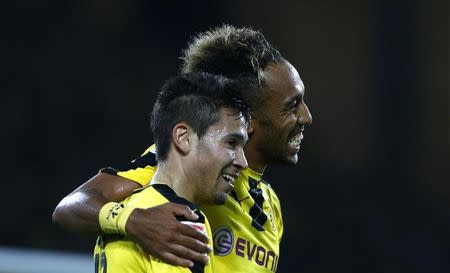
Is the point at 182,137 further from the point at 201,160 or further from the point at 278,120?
the point at 278,120

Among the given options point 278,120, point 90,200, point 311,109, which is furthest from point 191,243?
point 311,109

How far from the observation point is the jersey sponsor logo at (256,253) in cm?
277

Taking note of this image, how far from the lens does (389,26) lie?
5547 mm

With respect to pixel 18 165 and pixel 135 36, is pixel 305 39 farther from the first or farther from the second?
pixel 18 165

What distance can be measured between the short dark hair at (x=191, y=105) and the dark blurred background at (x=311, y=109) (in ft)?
10.6

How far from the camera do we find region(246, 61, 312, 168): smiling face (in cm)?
291

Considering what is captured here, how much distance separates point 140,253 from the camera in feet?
7.19

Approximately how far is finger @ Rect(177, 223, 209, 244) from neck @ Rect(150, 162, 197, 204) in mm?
110

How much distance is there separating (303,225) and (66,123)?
74.4 inches

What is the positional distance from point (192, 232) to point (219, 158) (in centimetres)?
20

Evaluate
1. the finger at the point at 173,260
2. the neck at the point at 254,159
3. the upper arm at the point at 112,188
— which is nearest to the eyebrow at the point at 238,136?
the finger at the point at 173,260

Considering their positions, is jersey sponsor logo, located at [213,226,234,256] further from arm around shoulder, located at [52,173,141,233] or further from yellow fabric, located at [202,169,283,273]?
arm around shoulder, located at [52,173,141,233]

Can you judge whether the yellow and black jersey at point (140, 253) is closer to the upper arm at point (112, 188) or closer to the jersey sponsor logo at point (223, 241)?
the upper arm at point (112, 188)

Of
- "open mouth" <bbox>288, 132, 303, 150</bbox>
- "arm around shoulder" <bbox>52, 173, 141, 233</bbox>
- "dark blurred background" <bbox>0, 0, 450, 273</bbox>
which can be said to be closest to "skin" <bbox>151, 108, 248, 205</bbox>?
"arm around shoulder" <bbox>52, 173, 141, 233</bbox>
